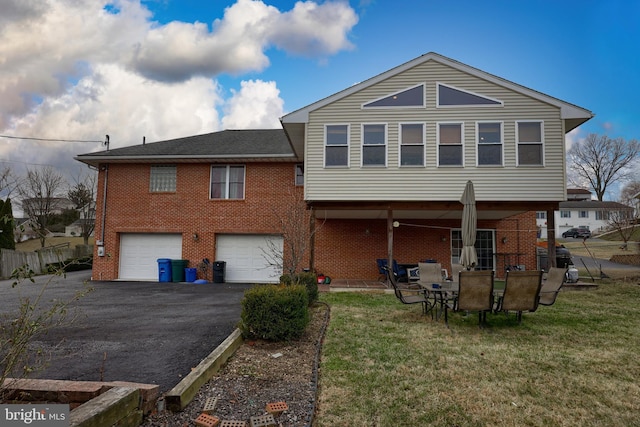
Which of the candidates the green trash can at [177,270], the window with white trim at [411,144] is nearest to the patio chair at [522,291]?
the window with white trim at [411,144]

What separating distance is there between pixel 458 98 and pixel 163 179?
11.5 metres

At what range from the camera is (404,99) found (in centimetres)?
1155

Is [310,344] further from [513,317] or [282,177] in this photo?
[282,177]

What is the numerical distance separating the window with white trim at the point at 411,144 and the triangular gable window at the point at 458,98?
1.07 m

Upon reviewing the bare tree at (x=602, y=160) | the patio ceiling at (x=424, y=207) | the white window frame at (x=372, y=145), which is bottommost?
the patio ceiling at (x=424, y=207)

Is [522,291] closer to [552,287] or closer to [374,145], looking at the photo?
[552,287]

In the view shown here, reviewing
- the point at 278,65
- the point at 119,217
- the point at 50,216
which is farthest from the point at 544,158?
the point at 50,216

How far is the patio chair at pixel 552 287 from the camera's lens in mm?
6705


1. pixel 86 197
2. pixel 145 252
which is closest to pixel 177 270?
pixel 145 252

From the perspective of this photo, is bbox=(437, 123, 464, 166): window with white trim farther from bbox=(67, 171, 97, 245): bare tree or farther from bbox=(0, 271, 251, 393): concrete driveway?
bbox=(67, 171, 97, 245): bare tree

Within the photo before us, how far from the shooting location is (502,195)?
11000 millimetres

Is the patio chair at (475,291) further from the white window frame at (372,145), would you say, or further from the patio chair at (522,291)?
the white window frame at (372,145)

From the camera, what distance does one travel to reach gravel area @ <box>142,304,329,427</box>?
3.11 metres

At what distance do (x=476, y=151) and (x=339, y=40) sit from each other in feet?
20.9
